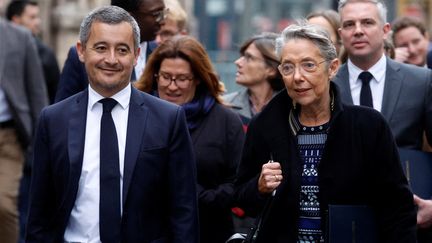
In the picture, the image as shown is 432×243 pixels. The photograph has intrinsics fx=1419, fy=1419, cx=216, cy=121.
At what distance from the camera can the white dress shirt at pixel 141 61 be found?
924cm

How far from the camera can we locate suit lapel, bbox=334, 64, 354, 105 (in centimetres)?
850

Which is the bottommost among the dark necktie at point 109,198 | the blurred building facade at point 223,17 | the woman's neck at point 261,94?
the blurred building facade at point 223,17

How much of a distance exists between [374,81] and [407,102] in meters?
0.31

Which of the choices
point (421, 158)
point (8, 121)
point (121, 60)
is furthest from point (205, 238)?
point (8, 121)

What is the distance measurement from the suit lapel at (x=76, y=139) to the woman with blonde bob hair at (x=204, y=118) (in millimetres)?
1596

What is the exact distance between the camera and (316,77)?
7094 millimetres

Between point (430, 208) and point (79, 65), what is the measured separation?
90.0 inches

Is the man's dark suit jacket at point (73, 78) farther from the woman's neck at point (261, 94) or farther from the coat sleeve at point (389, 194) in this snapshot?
the coat sleeve at point (389, 194)

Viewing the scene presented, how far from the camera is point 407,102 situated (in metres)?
8.41

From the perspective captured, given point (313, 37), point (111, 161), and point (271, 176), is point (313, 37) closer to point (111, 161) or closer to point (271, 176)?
point (271, 176)

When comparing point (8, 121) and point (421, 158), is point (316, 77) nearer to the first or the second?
point (421, 158)

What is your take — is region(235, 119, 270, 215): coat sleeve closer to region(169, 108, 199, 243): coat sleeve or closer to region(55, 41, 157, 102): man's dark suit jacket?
region(169, 108, 199, 243): coat sleeve

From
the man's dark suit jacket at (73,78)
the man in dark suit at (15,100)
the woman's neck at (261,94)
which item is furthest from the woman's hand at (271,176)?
the man in dark suit at (15,100)

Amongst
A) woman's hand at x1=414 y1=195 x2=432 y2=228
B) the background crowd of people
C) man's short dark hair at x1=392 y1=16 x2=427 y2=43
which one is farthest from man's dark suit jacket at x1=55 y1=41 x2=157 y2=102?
man's short dark hair at x1=392 y1=16 x2=427 y2=43
